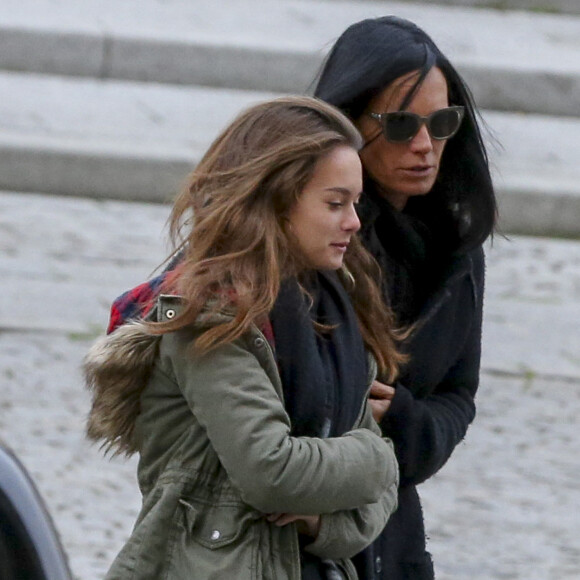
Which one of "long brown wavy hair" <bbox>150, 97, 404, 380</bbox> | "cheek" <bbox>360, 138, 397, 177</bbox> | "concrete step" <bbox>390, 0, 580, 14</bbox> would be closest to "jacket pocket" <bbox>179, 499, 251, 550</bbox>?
"long brown wavy hair" <bbox>150, 97, 404, 380</bbox>

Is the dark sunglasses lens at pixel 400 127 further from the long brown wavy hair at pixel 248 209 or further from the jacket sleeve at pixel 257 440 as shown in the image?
the jacket sleeve at pixel 257 440

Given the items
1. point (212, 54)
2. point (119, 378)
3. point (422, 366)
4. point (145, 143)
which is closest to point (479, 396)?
point (422, 366)

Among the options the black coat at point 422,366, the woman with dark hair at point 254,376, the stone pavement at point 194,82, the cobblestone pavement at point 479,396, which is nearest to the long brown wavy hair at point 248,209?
the woman with dark hair at point 254,376

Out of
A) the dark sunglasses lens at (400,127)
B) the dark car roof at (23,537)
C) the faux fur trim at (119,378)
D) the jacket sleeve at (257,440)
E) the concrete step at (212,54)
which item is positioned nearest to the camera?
the dark car roof at (23,537)

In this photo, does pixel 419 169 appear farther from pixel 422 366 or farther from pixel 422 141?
pixel 422 366

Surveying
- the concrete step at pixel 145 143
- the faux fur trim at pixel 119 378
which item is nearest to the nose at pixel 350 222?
the faux fur trim at pixel 119 378

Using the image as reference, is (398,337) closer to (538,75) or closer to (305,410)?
(305,410)

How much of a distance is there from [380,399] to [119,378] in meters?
0.47

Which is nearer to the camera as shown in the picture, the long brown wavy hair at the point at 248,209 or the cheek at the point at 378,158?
the long brown wavy hair at the point at 248,209

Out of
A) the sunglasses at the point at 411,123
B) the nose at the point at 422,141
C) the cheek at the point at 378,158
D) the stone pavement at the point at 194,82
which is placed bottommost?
the stone pavement at the point at 194,82

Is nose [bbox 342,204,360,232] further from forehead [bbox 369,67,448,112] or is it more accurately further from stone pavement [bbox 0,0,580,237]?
stone pavement [bbox 0,0,580,237]

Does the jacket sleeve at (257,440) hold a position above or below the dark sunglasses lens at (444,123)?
below

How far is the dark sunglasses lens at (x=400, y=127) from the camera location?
2.37 m

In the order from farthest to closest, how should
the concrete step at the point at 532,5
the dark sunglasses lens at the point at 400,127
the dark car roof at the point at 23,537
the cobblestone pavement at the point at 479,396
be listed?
the concrete step at the point at 532,5 < the cobblestone pavement at the point at 479,396 < the dark sunglasses lens at the point at 400,127 < the dark car roof at the point at 23,537
